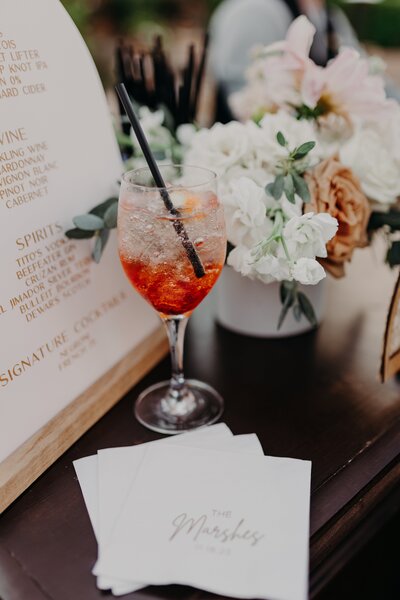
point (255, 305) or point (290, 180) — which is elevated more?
point (290, 180)

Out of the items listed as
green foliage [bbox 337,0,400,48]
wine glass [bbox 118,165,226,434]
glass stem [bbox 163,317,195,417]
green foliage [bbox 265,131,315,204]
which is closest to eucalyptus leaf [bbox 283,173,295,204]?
green foliage [bbox 265,131,315,204]

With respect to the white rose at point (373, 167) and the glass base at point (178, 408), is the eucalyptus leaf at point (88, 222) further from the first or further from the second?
the white rose at point (373, 167)

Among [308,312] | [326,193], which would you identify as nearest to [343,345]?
[308,312]

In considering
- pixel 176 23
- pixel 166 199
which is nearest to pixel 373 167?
pixel 166 199

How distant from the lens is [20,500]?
27.7 inches

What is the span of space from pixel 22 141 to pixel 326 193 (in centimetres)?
40

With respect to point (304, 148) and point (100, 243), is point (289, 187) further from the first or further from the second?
point (100, 243)

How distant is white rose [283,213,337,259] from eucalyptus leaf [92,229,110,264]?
0.83 ft

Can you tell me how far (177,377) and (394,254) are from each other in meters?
0.39

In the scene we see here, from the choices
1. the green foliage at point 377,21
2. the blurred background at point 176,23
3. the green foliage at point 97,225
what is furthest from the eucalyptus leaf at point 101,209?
the green foliage at point 377,21

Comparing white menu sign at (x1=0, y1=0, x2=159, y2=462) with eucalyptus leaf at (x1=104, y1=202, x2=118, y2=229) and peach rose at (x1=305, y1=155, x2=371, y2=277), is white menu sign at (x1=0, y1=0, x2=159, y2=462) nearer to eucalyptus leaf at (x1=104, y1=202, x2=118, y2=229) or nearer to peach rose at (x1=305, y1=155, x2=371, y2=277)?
eucalyptus leaf at (x1=104, y1=202, x2=118, y2=229)

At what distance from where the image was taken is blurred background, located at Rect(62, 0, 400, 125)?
6395 mm

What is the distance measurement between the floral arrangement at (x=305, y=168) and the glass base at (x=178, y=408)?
16cm

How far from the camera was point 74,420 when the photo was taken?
2.59ft
